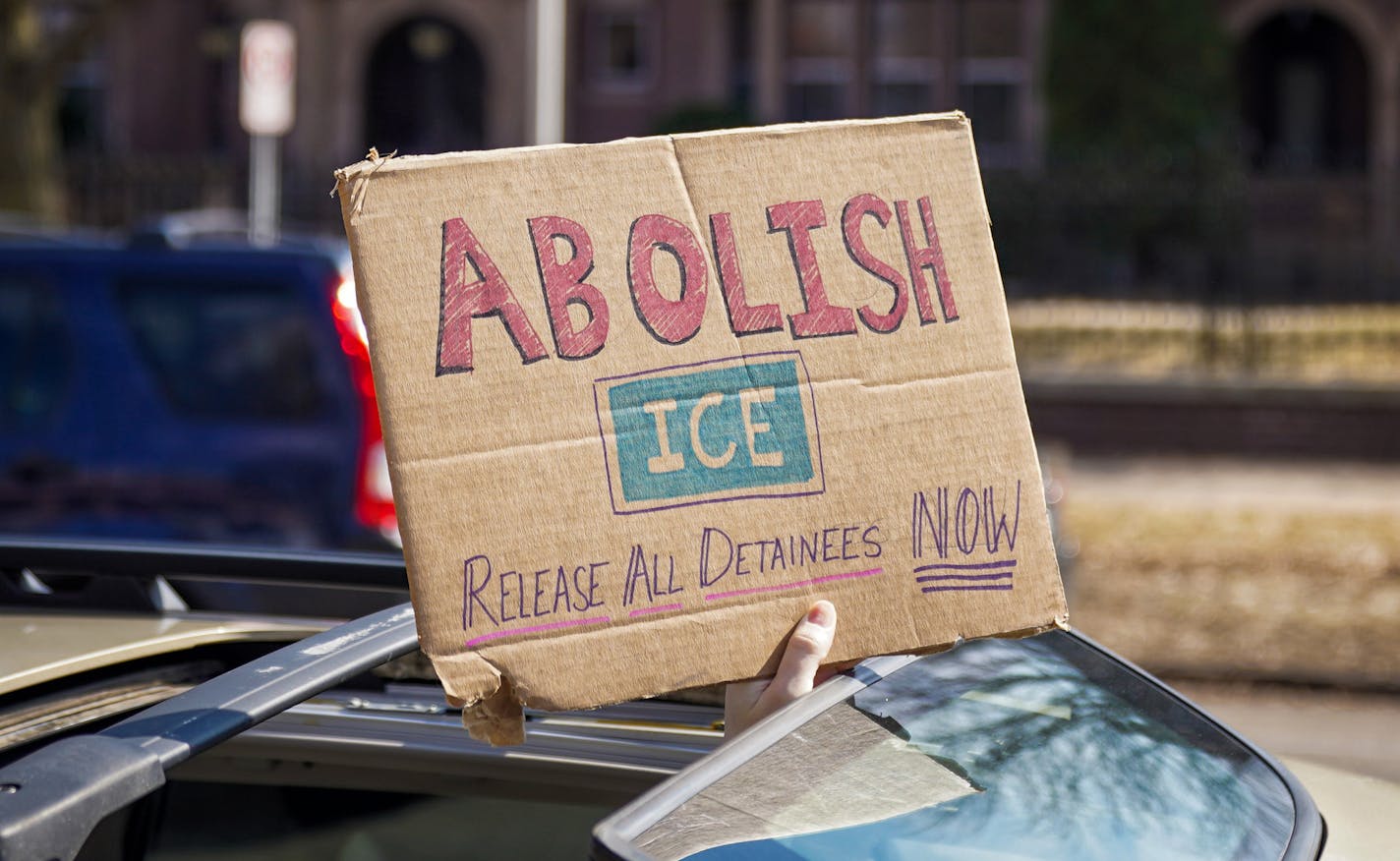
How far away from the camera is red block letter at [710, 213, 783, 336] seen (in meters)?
1.83

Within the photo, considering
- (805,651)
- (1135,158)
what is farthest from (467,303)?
(1135,158)

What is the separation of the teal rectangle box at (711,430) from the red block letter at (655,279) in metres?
0.05

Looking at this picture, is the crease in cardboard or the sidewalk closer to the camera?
the crease in cardboard

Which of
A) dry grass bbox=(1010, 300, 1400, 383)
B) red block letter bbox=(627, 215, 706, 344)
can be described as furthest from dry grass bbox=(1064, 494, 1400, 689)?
red block letter bbox=(627, 215, 706, 344)

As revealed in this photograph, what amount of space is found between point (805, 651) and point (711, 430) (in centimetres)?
26

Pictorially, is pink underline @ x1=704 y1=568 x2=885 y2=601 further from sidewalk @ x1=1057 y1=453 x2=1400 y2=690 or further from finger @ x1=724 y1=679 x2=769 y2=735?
sidewalk @ x1=1057 y1=453 x2=1400 y2=690

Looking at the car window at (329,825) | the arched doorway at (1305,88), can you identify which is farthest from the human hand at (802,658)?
the arched doorway at (1305,88)

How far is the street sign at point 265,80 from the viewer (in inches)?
503

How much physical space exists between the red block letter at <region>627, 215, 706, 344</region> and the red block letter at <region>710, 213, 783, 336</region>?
0.03 meters

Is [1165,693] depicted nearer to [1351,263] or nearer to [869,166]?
[869,166]

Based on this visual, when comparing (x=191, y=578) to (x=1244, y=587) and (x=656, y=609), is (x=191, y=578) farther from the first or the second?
(x=1244, y=587)

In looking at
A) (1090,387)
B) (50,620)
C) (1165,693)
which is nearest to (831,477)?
(1165,693)

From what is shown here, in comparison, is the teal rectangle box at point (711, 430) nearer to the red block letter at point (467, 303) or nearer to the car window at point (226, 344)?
the red block letter at point (467, 303)

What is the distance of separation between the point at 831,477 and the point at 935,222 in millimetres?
331
